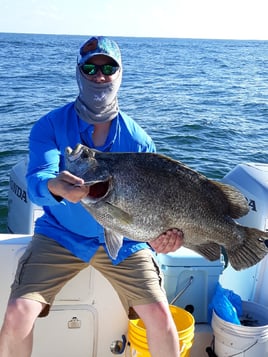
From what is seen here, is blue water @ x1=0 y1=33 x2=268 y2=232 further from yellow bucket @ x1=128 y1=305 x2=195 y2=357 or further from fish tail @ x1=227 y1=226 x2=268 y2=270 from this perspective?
fish tail @ x1=227 y1=226 x2=268 y2=270

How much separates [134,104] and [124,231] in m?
16.5

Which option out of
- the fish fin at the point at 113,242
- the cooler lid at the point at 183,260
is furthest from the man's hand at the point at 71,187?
the cooler lid at the point at 183,260

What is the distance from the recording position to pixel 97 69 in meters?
3.60

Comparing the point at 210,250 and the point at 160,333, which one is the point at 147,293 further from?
the point at 210,250

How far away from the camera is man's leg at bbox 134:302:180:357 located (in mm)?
3309

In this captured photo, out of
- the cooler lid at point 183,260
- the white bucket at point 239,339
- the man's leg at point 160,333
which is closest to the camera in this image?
the man's leg at point 160,333

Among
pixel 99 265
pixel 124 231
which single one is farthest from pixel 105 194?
pixel 99 265

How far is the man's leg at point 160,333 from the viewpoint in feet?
10.9

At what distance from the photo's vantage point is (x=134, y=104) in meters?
19.2

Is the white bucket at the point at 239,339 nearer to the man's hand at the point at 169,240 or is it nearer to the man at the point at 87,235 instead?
the man at the point at 87,235

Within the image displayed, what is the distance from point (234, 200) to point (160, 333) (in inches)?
39.1

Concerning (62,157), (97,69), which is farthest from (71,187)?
(97,69)

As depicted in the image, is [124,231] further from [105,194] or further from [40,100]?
[40,100]

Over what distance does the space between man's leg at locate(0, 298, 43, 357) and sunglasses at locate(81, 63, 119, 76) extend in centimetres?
152
